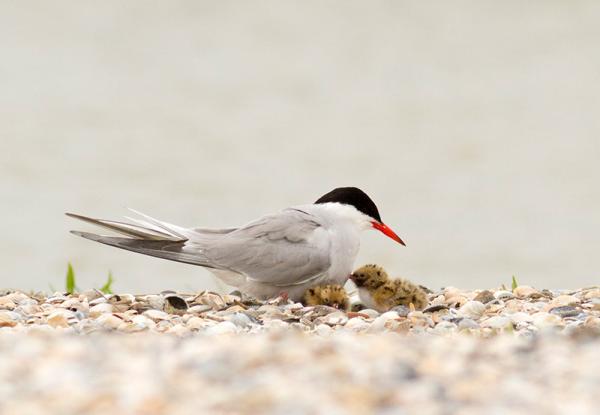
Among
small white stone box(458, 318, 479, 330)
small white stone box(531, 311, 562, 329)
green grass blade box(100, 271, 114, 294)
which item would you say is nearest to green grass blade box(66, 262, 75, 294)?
green grass blade box(100, 271, 114, 294)

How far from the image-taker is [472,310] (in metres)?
6.73

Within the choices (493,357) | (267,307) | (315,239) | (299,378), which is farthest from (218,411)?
(315,239)

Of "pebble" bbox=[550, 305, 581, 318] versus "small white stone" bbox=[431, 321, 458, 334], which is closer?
"small white stone" bbox=[431, 321, 458, 334]

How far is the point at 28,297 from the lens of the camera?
7.23m

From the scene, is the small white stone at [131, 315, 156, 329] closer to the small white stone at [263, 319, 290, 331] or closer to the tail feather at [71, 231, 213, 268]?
the small white stone at [263, 319, 290, 331]

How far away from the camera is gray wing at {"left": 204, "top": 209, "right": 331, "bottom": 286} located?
7016 mm

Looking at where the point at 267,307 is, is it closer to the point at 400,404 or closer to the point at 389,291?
the point at 389,291

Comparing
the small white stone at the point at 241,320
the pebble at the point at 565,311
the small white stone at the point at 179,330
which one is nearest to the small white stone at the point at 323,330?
the small white stone at the point at 241,320

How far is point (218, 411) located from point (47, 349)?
1059mm

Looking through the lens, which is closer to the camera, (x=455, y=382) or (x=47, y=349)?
(x=455, y=382)

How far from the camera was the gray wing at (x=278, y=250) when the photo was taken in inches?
276

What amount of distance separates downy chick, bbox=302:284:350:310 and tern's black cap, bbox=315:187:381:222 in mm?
739

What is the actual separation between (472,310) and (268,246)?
136 cm

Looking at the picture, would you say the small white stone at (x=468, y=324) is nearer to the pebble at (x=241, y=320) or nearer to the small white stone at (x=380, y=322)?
the small white stone at (x=380, y=322)
